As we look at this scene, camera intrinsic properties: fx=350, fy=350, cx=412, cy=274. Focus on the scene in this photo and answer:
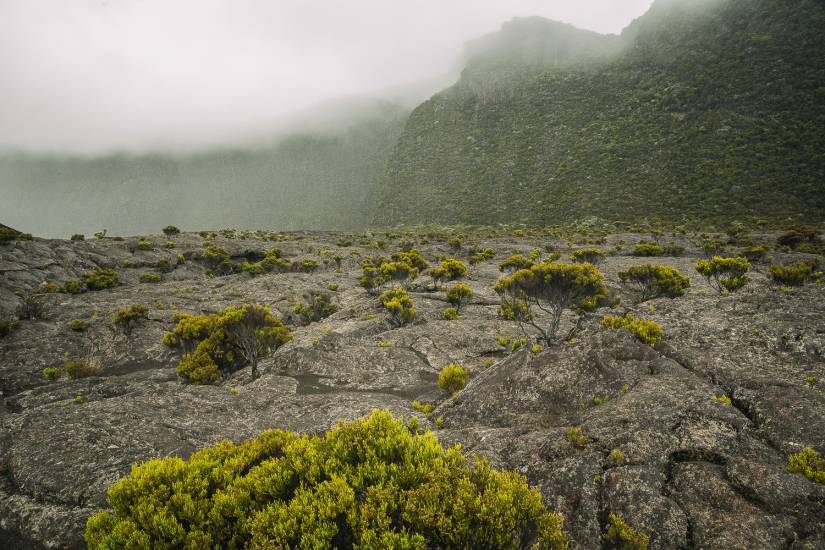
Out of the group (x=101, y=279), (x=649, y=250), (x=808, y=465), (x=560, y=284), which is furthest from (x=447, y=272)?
(x=101, y=279)

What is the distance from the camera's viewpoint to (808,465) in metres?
7.23

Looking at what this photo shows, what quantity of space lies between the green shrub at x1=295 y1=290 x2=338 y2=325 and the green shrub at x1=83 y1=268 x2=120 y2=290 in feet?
73.3

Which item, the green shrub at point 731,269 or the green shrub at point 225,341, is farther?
the green shrub at point 731,269

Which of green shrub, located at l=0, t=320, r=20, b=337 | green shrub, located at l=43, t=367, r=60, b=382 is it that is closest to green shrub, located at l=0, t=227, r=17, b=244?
green shrub, located at l=0, t=320, r=20, b=337

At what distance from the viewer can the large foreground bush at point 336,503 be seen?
5.46 m

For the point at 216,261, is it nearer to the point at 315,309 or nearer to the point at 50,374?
the point at 315,309

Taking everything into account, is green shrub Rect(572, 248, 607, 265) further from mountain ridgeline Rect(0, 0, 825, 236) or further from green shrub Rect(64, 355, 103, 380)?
mountain ridgeline Rect(0, 0, 825, 236)

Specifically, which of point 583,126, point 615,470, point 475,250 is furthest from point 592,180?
point 615,470

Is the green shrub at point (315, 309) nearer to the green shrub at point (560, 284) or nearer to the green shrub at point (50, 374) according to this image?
the green shrub at point (50, 374)

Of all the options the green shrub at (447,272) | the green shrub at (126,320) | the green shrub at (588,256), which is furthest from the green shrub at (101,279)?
the green shrub at (588,256)

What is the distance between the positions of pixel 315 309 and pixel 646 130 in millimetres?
97902

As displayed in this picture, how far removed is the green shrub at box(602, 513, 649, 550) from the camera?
6.36 meters

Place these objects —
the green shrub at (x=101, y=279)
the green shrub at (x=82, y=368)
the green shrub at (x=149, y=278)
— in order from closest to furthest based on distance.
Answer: the green shrub at (x=82, y=368) < the green shrub at (x=101, y=279) < the green shrub at (x=149, y=278)

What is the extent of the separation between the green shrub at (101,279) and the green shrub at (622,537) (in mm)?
48108
